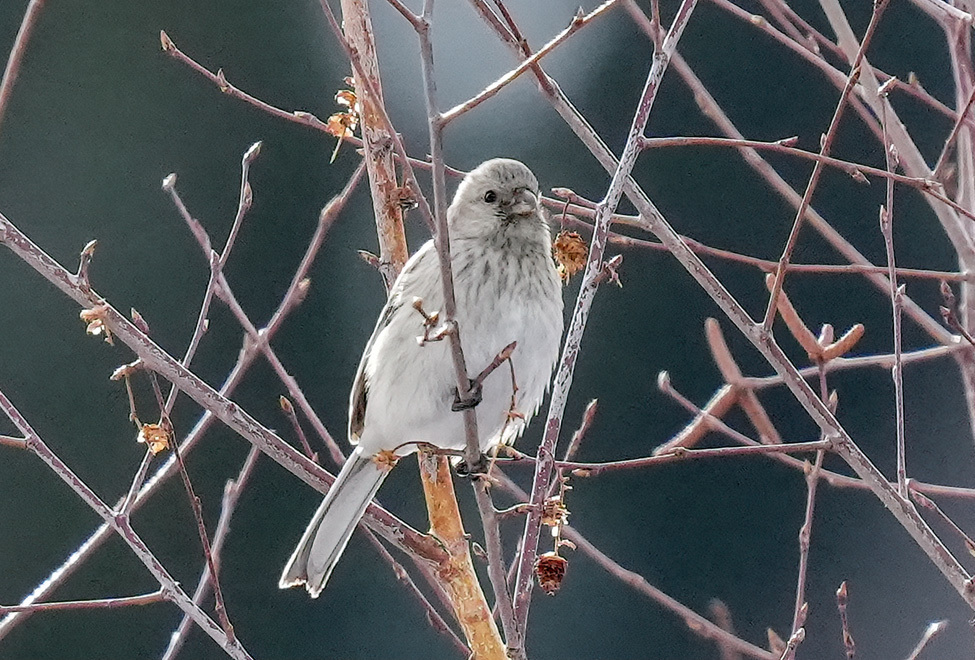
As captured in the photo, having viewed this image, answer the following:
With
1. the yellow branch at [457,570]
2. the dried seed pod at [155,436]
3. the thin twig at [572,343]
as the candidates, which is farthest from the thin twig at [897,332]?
the dried seed pod at [155,436]

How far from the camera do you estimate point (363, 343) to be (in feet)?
24.0

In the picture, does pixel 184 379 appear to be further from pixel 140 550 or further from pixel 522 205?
pixel 522 205

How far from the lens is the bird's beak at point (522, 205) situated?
3182 mm

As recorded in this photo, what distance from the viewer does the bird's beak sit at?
125 inches

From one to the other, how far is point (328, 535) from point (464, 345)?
23.3 inches

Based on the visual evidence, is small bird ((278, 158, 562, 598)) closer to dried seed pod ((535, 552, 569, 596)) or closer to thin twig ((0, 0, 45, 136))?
dried seed pod ((535, 552, 569, 596))

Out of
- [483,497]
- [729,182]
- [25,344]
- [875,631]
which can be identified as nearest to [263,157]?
[25,344]

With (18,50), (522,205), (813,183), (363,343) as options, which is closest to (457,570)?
(522,205)

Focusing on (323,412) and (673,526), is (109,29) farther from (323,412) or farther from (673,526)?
(673,526)

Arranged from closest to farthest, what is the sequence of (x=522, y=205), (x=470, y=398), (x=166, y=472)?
(x=470, y=398)
(x=166, y=472)
(x=522, y=205)

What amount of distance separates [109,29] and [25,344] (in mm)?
2299

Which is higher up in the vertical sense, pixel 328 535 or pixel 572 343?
pixel 572 343

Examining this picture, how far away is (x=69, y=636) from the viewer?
644cm

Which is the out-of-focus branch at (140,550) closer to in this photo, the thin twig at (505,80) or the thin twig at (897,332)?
the thin twig at (505,80)
